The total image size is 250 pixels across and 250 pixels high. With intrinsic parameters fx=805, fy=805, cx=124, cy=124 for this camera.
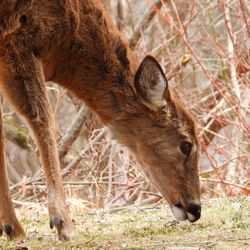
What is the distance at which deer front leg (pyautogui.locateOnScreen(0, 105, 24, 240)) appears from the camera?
230 inches

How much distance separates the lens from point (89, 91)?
6277 mm

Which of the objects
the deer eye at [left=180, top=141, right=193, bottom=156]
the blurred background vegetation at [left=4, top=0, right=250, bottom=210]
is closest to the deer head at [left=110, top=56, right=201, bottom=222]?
the deer eye at [left=180, top=141, right=193, bottom=156]

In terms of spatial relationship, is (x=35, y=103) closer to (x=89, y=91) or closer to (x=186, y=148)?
(x=89, y=91)

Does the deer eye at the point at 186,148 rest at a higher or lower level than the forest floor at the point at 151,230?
higher

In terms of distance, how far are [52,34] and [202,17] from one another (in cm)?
840

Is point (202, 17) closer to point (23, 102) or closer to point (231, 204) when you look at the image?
point (231, 204)

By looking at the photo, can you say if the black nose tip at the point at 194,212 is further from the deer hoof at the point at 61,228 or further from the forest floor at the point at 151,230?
the deer hoof at the point at 61,228

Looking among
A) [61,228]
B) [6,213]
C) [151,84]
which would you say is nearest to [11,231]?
[6,213]

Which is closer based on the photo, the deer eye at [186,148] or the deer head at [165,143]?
the deer head at [165,143]

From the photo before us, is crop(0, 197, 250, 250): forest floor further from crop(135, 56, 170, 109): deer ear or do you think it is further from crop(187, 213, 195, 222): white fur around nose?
crop(135, 56, 170, 109): deer ear

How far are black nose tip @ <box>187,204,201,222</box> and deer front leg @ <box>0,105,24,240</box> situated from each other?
130 cm

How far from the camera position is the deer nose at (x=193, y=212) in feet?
20.2

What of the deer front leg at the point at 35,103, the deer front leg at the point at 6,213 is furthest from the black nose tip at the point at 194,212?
the deer front leg at the point at 6,213

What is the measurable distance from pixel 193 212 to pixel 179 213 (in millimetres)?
112
